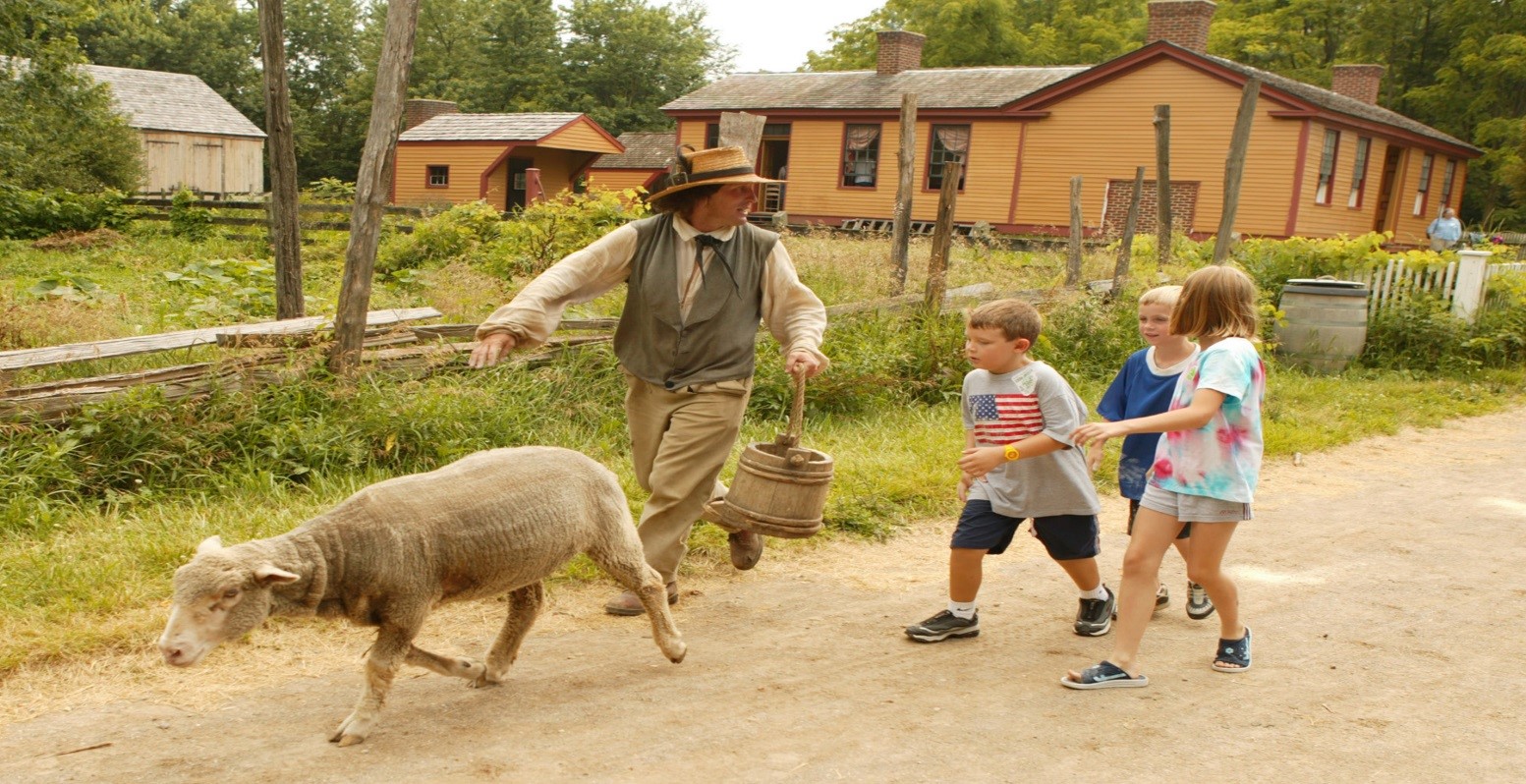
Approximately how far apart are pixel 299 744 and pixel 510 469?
1.10m

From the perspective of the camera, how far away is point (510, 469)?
158 inches

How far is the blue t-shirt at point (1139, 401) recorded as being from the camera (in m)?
5.09

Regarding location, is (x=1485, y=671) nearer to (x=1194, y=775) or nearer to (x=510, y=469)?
(x=1194, y=775)

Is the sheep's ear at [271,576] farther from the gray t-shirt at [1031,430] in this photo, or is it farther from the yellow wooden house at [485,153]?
the yellow wooden house at [485,153]

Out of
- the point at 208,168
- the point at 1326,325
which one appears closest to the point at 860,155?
the point at 1326,325

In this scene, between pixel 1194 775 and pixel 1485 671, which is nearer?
pixel 1194 775

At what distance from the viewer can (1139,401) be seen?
203 inches

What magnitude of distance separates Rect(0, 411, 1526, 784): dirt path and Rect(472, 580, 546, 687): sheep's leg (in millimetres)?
79

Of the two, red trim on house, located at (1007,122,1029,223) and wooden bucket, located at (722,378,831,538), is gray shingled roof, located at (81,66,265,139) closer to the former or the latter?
red trim on house, located at (1007,122,1029,223)

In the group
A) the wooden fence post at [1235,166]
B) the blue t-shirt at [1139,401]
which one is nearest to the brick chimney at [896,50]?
the wooden fence post at [1235,166]

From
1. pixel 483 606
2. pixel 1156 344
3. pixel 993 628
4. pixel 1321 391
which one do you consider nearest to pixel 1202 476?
pixel 1156 344

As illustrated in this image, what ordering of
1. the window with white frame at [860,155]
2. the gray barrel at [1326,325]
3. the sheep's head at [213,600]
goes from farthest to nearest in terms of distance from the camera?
1. the window with white frame at [860,155]
2. the gray barrel at [1326,325]
3. the sheep's head at [213,600]

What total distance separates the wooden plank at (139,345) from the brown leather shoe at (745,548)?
10.7 feet

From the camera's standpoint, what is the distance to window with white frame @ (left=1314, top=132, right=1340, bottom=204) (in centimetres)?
2705
